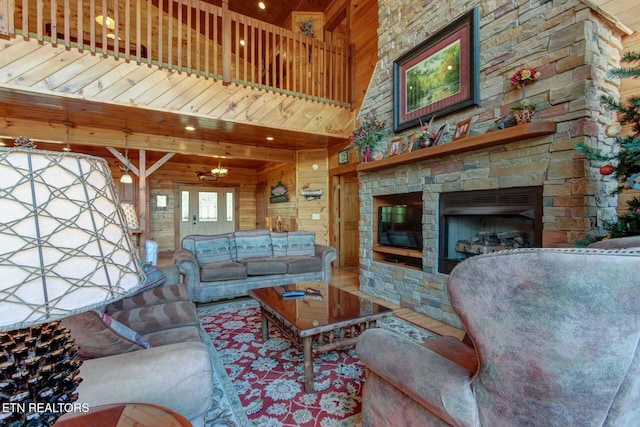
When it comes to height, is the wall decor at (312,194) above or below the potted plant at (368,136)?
below

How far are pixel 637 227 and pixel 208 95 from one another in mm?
4431

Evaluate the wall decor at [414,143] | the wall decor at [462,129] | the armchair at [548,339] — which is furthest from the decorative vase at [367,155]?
the armchair at [548,339]

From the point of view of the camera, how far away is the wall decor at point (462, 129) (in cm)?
285

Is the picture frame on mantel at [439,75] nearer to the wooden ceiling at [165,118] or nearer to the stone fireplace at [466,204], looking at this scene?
the stone fireplace at [466,204]

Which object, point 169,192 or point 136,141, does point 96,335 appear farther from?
point 169,192

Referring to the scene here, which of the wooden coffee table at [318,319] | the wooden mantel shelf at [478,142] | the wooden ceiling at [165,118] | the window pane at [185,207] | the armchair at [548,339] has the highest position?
the wooden ceiling at [165,118]

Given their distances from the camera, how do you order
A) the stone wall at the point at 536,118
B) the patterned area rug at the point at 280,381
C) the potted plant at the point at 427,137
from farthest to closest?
1. the potted plant at the point at 427,137
2. the stone wall at the point at 536,118
3. the patterned area rug at the point at 280,381

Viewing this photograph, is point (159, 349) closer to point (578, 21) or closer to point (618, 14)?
point (578, 21)

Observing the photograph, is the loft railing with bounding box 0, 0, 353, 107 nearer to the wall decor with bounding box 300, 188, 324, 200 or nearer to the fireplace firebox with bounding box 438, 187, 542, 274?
the wall decor with bounding box 300, 188, 324, 200

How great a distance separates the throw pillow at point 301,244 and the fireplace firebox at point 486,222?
6.69ft

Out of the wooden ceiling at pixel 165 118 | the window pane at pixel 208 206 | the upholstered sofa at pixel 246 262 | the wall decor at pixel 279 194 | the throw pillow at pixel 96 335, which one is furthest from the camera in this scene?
the window pane at pixel 208 206

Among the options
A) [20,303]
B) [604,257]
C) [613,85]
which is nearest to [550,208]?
[613,85]

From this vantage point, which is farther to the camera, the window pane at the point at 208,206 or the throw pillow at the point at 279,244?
the window pane at the point at 208,206

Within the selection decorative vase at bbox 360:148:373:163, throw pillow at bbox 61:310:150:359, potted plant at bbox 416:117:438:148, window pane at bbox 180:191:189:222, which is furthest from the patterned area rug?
window pane at bbox 180:191:189:222
